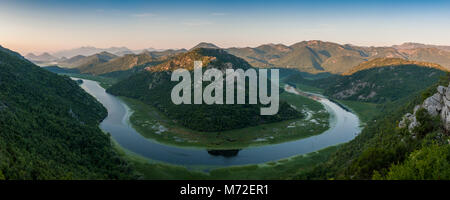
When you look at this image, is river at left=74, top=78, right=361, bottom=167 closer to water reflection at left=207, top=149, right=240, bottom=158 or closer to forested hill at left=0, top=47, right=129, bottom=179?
water reflection at left=207, top=149, right=240, bottom=158

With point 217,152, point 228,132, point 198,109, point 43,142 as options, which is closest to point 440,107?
point 217,152

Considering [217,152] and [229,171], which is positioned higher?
[217,152]

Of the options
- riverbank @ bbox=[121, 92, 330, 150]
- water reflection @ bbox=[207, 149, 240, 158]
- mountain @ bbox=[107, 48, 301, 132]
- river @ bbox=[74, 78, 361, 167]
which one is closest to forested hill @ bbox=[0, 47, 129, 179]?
river @ bbox=[74, 78, 361, 167]

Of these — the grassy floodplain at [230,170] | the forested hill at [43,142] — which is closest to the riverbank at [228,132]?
the grassy floodplain at [230,170]

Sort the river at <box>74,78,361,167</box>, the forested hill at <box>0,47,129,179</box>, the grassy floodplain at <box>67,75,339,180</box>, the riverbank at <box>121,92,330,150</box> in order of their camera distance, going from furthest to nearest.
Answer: the riverbank at <box>121,92,330,150</box> < the river at <box>74,78,361,167</box> < the grassy floodplain at <box>67,75,339,180</box> < the forested hill at <box>0,47,129,179</box>

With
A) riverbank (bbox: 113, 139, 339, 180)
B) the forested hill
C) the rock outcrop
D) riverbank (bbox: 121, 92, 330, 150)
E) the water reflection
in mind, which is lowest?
riverbank (bbox: 113, 139, 339, 180)

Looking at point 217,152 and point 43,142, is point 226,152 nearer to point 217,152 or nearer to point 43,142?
point 217,152

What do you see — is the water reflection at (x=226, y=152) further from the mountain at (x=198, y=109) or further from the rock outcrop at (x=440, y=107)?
the rock outcrop at (x=440, y=107)
